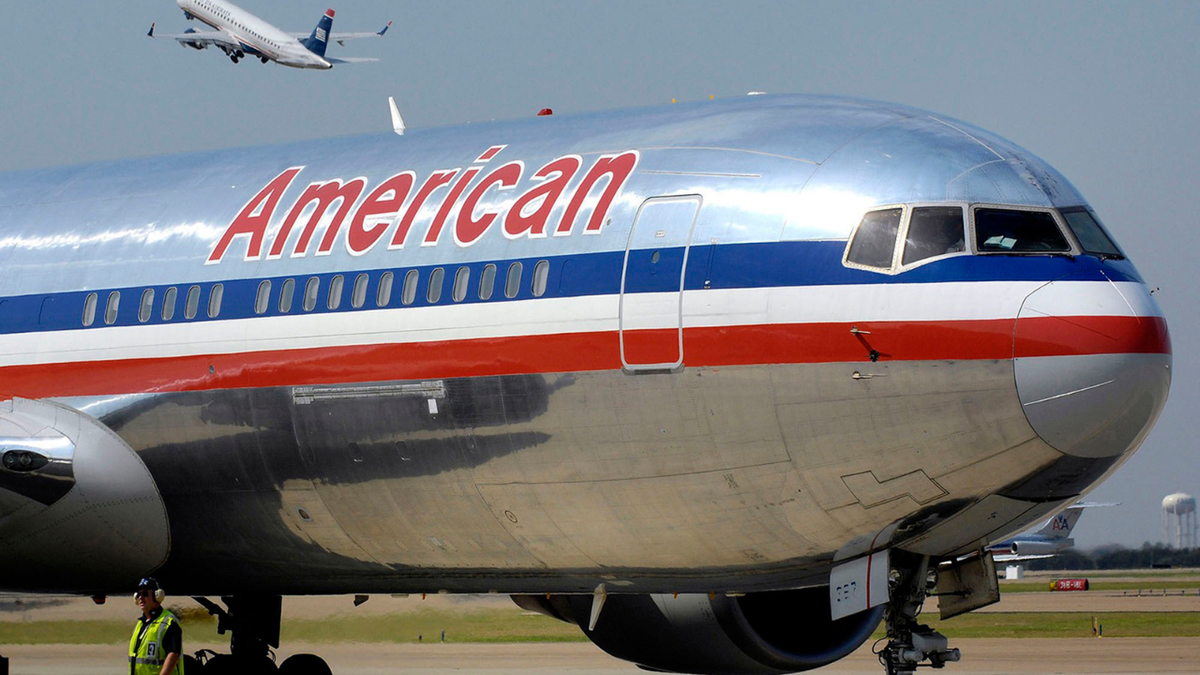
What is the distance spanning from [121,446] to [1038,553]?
71437 mm

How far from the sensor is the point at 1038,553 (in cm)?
8125

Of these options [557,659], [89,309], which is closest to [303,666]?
[89,309]

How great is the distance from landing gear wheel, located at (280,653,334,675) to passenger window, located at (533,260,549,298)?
6.66 metres

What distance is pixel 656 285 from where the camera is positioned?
12.1 m

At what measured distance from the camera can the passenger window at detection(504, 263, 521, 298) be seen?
12789 mm

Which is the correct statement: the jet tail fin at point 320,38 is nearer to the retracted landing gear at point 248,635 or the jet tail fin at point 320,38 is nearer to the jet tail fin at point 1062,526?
the jet tail fin at point 1062,526

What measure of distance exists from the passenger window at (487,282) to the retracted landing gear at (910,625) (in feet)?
11.2

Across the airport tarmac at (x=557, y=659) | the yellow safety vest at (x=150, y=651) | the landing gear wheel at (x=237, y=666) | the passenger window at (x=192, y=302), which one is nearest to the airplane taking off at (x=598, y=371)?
the passenger window at (x=192, y=302)

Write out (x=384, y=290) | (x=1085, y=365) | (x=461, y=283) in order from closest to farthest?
(x=1085, y=365), (x=461, y=283), (x=384, y=290)

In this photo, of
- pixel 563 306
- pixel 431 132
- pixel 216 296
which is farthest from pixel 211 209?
pixel 563 306

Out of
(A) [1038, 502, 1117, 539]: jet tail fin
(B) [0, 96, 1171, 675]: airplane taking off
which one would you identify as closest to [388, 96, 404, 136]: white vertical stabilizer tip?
(B) [0, 96, 1171, 675]: airplane taking off

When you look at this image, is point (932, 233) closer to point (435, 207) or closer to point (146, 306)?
point (435, 207)

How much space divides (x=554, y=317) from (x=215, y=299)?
135 inches

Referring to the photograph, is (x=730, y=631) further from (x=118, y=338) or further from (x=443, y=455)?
(x=118, y=338)
